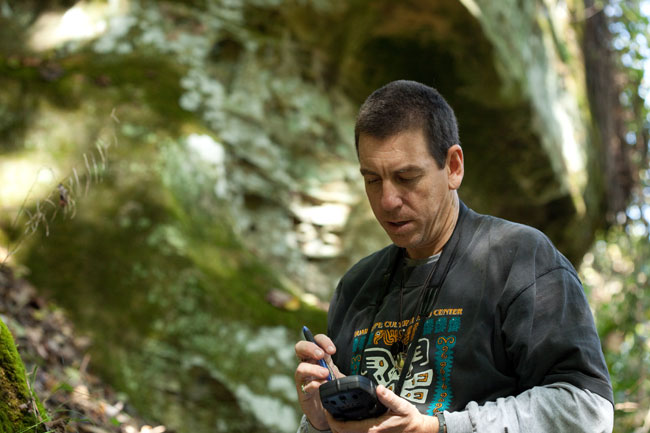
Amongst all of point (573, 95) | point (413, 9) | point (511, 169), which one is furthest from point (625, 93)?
point (413, 9)

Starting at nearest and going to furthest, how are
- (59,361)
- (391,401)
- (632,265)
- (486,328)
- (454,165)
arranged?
(391,401) < (486,328) < (454,165) < (59,361) < (632,265)

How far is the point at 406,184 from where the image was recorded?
196 centimetres

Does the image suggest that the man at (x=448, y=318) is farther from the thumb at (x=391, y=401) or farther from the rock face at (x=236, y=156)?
the rock face at (x=236, y=156)

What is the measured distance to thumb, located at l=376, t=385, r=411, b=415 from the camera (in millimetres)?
1592

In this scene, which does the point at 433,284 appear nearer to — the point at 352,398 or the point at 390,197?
the point at 390,197

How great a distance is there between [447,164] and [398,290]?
0.48 m

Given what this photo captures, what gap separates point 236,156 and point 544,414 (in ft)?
14.1

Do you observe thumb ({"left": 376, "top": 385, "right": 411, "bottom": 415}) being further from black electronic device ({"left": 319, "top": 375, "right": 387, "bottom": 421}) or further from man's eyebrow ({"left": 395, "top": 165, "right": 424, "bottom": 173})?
man's eyebrow ({"left": 395, "top": 165, "right": 424, "bottom": 173})

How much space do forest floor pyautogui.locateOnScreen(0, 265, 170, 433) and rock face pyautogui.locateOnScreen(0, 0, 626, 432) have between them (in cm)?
13

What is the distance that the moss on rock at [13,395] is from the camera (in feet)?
6.89

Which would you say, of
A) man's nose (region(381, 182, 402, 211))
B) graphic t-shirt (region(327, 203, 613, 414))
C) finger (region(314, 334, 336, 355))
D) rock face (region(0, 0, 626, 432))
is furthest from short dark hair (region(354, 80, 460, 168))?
rock face (region(0, 0, 626, 432))

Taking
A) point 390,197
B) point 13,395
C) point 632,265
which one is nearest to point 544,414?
point 390,197

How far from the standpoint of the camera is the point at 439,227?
208cm

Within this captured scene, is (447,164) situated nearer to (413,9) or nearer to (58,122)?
(58,122)
